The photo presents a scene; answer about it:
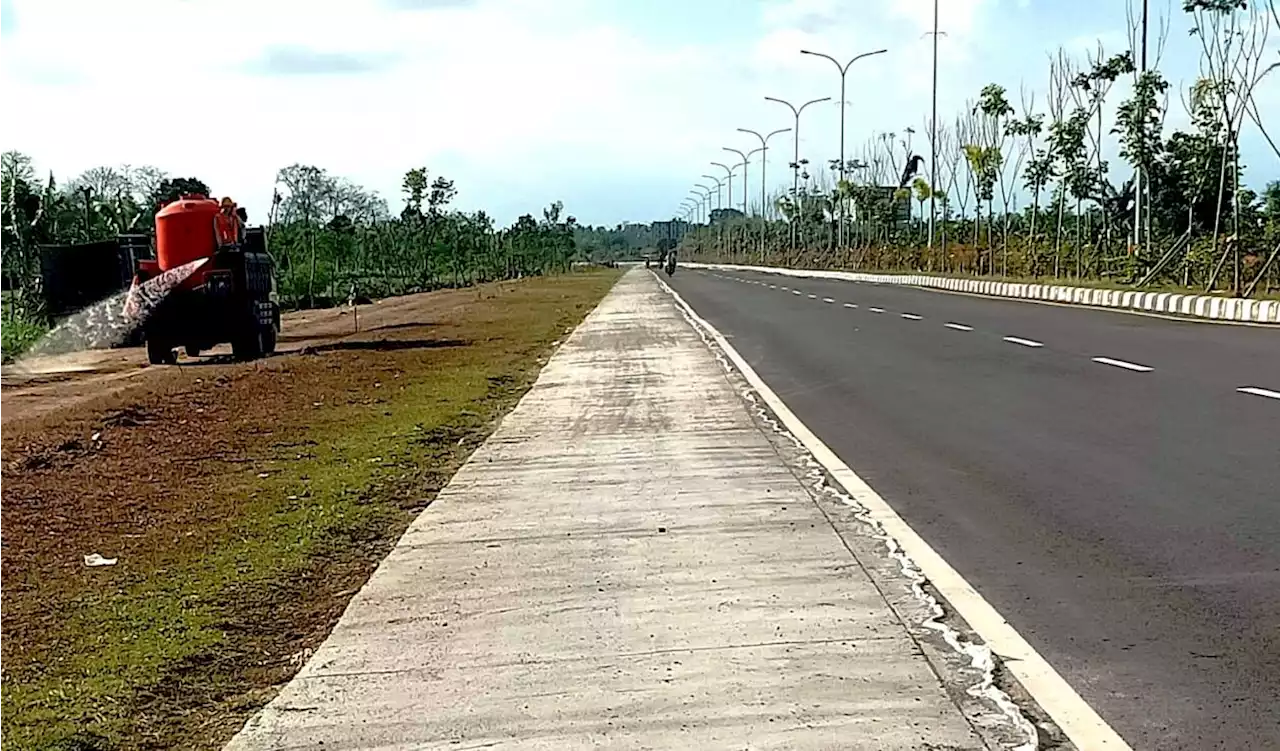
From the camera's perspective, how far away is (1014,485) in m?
9.98

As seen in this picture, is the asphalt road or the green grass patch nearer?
the asphalt road

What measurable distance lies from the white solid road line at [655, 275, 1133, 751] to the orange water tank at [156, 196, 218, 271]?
1708 cm

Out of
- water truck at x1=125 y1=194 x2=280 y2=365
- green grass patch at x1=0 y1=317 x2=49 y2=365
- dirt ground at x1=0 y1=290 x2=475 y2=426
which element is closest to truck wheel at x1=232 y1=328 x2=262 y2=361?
water truck at x1=125 y1=194 x2=280 y2=365

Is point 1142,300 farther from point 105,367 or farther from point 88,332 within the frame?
point 88,332

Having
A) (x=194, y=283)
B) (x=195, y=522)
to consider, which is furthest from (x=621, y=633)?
(x=194, y=283)

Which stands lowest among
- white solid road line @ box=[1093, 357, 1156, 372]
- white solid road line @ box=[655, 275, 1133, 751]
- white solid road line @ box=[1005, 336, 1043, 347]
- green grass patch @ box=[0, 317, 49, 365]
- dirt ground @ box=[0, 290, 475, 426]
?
dirt ground @ box=[0, 290, 475, 426]

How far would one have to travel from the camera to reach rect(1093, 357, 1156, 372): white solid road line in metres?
17.8

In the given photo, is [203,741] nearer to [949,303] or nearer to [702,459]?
[702,459]

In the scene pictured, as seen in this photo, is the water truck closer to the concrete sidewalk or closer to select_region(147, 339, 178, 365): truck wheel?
select_region(147, 339, 178, 365): truck wheel

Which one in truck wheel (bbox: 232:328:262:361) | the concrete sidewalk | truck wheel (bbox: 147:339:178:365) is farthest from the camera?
truck wheel (bbox: 232:328:262:361)

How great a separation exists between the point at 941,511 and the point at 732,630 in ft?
9.89

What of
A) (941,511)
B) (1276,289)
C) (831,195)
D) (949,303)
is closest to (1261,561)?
(941,511)

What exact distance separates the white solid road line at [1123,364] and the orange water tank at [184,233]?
47.7ft

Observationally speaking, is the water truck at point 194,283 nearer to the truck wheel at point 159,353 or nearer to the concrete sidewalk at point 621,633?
the truck wheel at point 159,353
